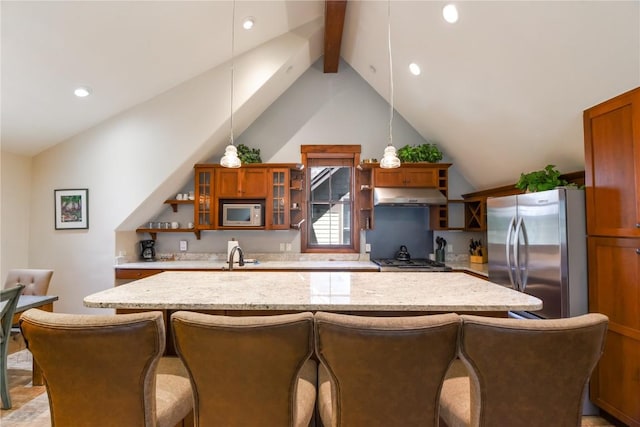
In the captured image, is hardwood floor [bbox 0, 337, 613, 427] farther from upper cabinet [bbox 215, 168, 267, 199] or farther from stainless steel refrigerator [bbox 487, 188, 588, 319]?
upper cabinet [bbox 215, 168, 267, 199]

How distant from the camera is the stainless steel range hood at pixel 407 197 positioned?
401cm

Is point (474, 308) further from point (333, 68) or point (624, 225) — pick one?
point (333, 68)

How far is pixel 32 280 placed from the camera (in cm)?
311

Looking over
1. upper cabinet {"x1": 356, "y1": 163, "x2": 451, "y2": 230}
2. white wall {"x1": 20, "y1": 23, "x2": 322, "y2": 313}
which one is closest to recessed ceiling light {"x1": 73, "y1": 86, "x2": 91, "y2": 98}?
white wall {"x1": 20, "y1": 23, "x2": 322, "y2": 313}

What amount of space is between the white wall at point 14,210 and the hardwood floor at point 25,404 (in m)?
1.25

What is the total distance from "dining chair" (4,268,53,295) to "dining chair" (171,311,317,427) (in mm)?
2925

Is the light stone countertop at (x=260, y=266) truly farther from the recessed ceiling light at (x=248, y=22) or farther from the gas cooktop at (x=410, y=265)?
the recessed ceiling light at (x=248, y=22)

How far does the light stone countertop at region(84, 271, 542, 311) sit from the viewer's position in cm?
148

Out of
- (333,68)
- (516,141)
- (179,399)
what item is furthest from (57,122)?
(516,141)

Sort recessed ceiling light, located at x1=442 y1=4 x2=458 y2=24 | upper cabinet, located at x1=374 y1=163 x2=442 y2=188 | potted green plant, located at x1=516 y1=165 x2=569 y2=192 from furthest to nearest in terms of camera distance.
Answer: upper cabinet, located at x1=374 y1=163 x2=442 y2=188 < potted green plant, located at x1=516 y1=165 x2=569 y2=192 < recessed ceiling light, located at x1=442 y1=4 x2=458 y2=24

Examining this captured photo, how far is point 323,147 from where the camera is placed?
4.61 m

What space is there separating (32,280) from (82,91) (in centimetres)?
198

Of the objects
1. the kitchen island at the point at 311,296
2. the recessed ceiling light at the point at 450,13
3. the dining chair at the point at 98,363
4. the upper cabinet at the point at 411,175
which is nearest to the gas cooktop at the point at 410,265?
the upper cabinet at the point at 411,175

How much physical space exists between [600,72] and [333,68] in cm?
322
